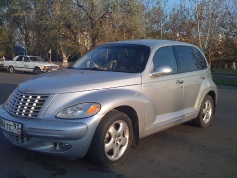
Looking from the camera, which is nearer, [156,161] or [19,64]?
[156,161]

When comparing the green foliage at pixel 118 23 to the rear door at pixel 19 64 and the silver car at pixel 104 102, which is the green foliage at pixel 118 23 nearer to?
the rear door at pixel 19 64

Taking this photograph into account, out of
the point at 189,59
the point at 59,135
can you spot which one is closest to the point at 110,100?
the point at 59,135

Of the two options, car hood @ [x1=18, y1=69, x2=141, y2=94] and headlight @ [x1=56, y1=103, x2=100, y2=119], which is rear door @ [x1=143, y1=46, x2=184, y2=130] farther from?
headlight @ [x1=56, y1=103, x2=100, y2=119]

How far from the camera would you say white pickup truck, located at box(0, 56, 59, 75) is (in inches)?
1046

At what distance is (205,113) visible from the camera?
270 inches

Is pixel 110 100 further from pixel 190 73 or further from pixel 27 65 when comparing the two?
pixel 27 65

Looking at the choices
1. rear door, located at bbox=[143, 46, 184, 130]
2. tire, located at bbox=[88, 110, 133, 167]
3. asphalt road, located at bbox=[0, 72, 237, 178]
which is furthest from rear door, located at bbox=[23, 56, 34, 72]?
tire, located at bbox=[88, 110, 133, 167]

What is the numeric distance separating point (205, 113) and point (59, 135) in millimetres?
3771

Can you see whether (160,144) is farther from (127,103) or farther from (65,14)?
(65,14)

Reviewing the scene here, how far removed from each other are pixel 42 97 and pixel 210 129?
3.83 m

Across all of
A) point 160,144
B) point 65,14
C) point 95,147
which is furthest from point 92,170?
point 65,14

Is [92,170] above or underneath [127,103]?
underneath

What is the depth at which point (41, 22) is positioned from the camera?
29.9 m

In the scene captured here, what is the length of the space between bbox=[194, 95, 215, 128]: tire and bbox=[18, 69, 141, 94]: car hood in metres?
2.24
